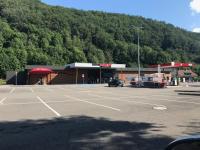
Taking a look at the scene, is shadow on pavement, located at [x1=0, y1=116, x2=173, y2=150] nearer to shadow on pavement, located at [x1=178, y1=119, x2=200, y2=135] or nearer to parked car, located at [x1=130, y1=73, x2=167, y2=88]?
shadow on pavement, located at [x1=178, y1=119, x2=200, y2=135]

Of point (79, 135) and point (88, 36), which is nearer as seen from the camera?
point (79, 135)

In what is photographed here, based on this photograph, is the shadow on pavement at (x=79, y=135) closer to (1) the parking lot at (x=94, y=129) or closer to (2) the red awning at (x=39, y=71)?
(1) the parking lot at (x=94, y=129)

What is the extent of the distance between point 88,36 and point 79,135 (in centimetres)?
13351

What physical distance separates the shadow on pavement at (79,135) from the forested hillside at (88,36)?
3888 inches

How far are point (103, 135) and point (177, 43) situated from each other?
133130 mm

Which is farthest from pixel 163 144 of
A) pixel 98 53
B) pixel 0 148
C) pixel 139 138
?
pixel 98 53

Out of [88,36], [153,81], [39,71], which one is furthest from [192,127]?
[88,36]

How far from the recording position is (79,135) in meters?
10.4

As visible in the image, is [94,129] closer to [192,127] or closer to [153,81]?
[192,127]

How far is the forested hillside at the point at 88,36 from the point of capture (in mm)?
119938

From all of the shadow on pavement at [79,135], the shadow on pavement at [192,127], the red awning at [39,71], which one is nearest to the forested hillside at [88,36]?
the red awning at [39,71]

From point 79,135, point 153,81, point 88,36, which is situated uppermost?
point 88,36

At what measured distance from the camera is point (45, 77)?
74188 mm

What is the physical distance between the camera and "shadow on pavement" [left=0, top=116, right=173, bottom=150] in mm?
8953
